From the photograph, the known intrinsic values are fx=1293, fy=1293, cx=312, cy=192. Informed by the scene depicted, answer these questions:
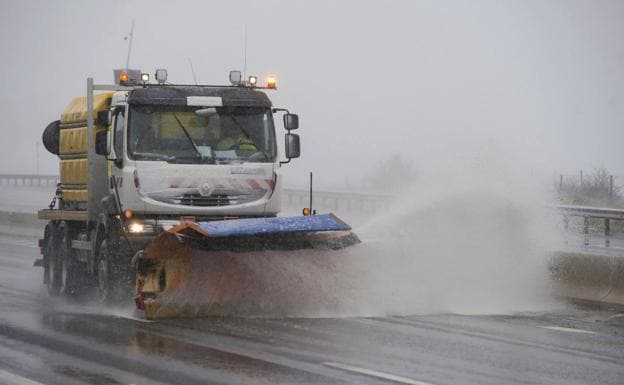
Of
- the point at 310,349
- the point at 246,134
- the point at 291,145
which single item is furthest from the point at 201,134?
the point at 310,349

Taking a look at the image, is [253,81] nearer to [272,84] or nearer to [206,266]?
[272,84]

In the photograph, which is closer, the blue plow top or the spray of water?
the blue plow top

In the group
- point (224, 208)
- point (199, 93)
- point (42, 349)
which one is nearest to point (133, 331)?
point (42, 349)

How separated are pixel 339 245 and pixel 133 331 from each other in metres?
2.88

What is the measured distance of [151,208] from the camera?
15094mm

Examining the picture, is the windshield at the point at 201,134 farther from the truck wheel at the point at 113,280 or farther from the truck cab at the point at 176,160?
the truck wheel at the point at 113,280

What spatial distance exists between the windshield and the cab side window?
259 millimetres

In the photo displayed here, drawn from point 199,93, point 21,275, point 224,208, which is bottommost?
point 21,275

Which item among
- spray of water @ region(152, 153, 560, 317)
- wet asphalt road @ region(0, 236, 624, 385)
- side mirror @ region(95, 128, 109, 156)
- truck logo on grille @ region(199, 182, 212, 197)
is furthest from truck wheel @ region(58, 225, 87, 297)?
spray of water @ region(152, 153, 560, 317)

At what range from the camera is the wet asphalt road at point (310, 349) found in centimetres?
1008

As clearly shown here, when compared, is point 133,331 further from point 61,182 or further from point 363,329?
point 61,182

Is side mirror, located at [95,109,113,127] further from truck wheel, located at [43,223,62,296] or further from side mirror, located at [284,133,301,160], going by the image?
truck wheel, located at [43,223,62,296]

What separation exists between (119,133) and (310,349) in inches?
201

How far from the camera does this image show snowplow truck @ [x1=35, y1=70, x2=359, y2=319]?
1414cm
